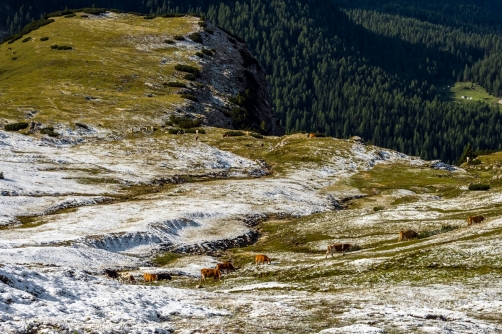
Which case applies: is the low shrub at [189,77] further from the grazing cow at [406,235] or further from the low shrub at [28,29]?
the grazing cow at [406,235]

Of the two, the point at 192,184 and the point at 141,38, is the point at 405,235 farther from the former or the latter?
the point at 141,38

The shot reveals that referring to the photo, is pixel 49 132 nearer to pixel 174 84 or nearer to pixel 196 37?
pixel 174 84

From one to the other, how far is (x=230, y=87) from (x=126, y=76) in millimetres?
26342

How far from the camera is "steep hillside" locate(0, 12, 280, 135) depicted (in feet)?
401

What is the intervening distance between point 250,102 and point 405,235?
108585mm

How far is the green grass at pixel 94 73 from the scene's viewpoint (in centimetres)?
12112

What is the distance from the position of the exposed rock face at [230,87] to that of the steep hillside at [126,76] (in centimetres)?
33

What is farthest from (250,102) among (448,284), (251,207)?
(448,284)

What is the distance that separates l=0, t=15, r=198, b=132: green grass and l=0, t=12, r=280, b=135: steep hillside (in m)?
0.22

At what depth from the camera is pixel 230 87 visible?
512 feet

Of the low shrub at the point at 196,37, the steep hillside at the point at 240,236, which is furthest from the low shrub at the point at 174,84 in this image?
the low shrub at the point at 196,37

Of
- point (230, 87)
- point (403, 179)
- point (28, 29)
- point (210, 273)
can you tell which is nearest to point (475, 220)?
point (210, 273)

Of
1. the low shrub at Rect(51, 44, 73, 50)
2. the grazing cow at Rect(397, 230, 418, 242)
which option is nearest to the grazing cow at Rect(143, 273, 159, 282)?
the grazing cow at Rect(397, 230, 418, 242)

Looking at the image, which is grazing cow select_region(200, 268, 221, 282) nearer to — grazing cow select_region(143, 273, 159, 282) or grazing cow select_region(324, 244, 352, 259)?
grazing cow select_region(143, 273, 159, 282)
